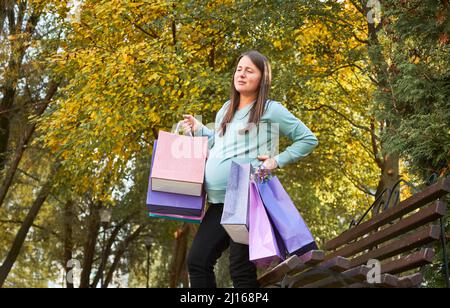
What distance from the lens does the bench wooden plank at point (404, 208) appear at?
148 inches

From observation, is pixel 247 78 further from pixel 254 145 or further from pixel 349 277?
pixel 349 277

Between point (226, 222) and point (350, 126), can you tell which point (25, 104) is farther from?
point (226, 222)

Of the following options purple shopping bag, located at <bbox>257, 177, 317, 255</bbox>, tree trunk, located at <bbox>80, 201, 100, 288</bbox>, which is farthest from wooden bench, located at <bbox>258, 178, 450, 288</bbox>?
tree trunk, located at <bbox>80, 201, 100, 288</bbox>

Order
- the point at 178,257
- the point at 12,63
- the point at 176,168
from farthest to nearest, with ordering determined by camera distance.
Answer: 1. the point at 178,257
2. the point at 12,63
3. the point at 176,168

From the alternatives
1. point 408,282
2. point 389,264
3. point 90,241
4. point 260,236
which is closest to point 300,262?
point 260,236

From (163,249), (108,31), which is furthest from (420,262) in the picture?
(163,249)

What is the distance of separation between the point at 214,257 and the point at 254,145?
68 centimetres

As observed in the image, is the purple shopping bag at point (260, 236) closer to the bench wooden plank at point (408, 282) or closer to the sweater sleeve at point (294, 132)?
the sweater sleeve at point (294, 132)

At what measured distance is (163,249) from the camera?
2505cm

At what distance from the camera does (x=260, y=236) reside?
12.8 ft

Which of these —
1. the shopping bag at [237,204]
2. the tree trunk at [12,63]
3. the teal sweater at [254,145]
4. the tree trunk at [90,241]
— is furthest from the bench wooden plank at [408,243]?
the tree trunk at [90,241]

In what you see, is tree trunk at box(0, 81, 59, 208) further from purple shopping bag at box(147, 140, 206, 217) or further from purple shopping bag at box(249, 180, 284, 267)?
purple shopping bag at box(249, 180, 284, 267)

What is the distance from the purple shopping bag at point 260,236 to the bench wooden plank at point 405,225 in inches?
27.2

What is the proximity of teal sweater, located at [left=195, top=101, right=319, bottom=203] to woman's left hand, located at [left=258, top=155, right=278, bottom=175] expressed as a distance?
0.08 metres
